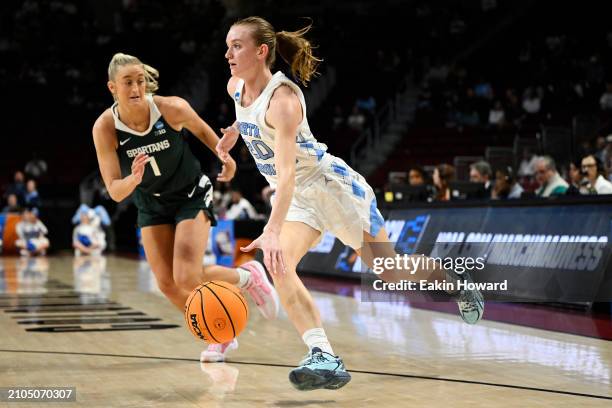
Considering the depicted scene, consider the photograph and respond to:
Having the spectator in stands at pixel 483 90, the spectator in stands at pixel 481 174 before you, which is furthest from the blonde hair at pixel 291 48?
the spectator in stands at pixel 483 90

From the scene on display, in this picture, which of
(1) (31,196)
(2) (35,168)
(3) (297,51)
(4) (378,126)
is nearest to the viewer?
(3) (297,51)

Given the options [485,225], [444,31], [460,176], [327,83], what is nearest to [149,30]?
[327,83]

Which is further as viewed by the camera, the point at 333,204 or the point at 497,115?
the point at 497,115

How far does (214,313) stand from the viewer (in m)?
5.34

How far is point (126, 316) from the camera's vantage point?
8.52 meters

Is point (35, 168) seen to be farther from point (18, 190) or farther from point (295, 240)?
Result: point (295, 240)

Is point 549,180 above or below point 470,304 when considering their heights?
above

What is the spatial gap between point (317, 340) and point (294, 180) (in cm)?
79

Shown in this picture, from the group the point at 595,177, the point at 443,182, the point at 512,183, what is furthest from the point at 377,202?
the point at 595,177

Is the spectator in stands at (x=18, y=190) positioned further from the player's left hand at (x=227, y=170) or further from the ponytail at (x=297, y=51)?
the ponytail at (x=297, y=51)

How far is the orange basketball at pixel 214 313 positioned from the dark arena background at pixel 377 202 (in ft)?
0.86

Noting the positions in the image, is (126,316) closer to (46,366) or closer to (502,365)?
(46,366)

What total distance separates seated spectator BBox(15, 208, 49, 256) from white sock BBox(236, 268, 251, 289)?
1518 centimetres

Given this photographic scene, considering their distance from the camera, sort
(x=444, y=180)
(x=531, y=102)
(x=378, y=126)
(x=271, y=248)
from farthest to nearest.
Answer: (x=378, y=126) → (x=531, y=102) → (x=444, y=180) → (x=271, y=248)
